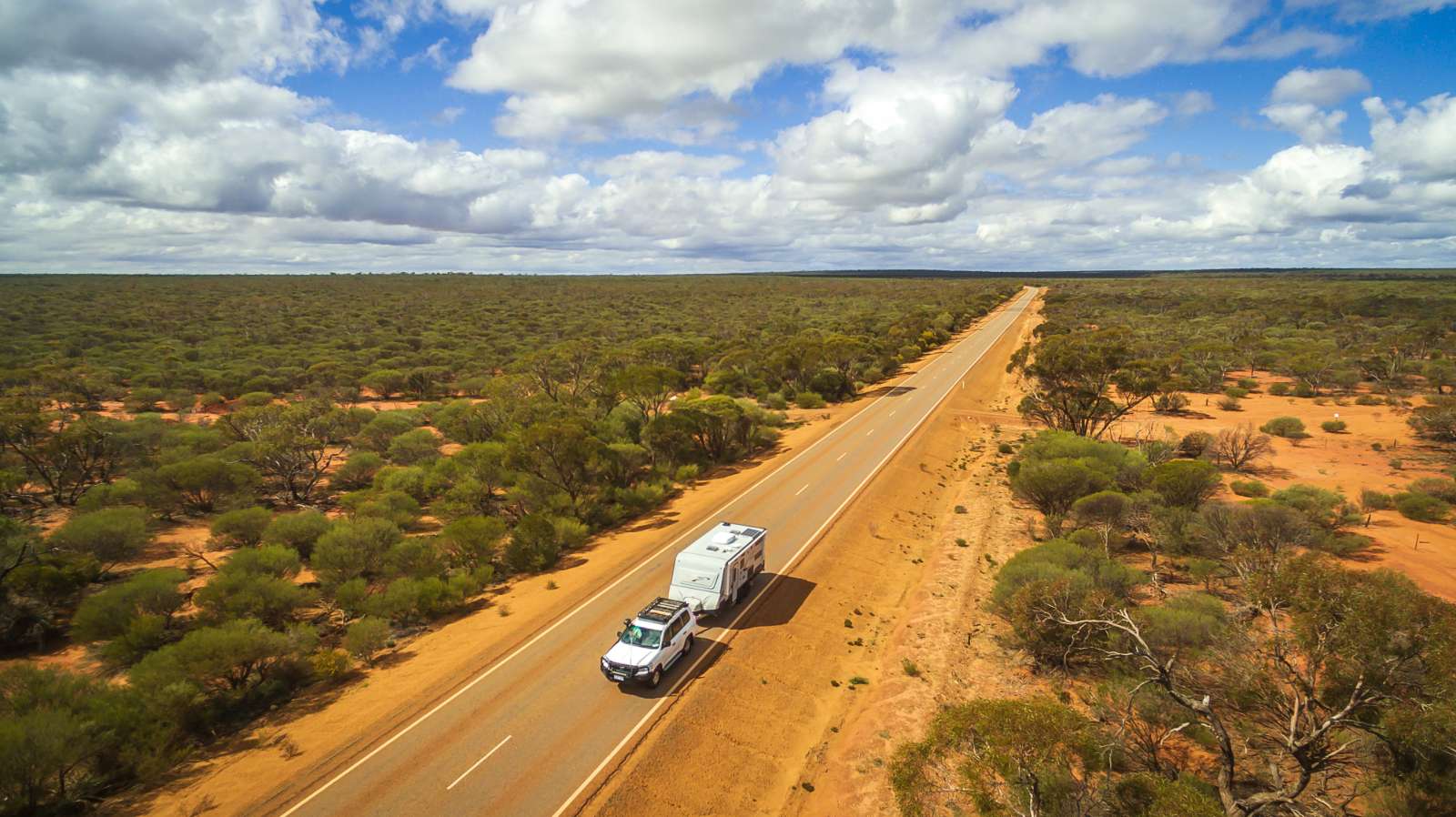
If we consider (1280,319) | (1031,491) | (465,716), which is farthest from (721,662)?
(1280,319)

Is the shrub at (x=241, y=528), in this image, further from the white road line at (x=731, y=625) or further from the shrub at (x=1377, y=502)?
the shrub at (x=1377, y=502)

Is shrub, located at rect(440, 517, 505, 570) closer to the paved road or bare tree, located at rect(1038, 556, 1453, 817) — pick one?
the paved road

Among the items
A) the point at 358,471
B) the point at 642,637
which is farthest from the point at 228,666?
the point at 358,471

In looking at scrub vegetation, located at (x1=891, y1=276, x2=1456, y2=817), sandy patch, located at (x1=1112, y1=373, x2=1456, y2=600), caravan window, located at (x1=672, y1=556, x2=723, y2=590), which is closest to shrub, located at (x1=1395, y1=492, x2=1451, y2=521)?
scrub vegetation, located at (x1=891, y1=276, x2=1456, y2=817)

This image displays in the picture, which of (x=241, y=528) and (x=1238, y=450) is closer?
(x=241, y=528)

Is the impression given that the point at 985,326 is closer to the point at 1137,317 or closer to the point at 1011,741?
the point at 1137,317

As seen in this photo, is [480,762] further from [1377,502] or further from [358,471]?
[1377,502]

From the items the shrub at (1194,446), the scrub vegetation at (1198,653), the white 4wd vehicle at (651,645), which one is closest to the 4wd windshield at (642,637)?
the white 4wd vehicle at (651,645)
